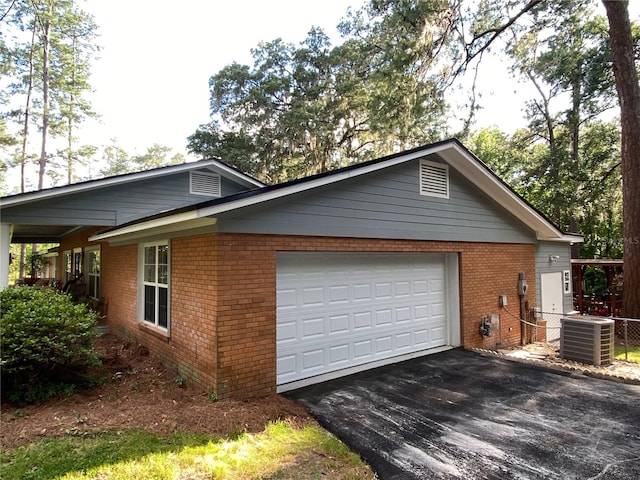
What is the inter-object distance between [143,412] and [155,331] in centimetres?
262

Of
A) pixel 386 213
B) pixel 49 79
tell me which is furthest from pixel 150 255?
pixel 49 79

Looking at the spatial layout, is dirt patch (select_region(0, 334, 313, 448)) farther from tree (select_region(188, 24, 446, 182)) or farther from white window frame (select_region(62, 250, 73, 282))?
tree (select_region(188, 24, 446, 182))

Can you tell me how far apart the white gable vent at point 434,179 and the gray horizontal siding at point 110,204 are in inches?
284

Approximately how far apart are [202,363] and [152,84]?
16.0 metres

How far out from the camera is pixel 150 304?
7.98 metres

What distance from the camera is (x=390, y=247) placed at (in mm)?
7367

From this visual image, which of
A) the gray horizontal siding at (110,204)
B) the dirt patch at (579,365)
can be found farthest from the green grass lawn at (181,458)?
the gray horizontal siding at (110,204)

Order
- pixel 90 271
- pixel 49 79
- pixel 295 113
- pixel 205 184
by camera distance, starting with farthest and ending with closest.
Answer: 1. pixel 49 79
2. pixel 295 113
3. pixel 90 271
4. pixel 205 184

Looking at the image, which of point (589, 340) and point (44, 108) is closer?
point (589, 340)

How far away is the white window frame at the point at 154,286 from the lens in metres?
6.84

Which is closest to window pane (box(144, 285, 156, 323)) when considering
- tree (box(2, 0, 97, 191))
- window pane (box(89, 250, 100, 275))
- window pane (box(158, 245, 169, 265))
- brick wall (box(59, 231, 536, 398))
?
brick wall (box(59, 231, 536, 398))

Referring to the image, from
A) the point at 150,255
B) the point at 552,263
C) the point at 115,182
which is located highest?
the point at 115,182

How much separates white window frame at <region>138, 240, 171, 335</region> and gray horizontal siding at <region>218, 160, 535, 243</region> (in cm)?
230

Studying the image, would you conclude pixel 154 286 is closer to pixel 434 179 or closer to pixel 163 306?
pixel 163 306
